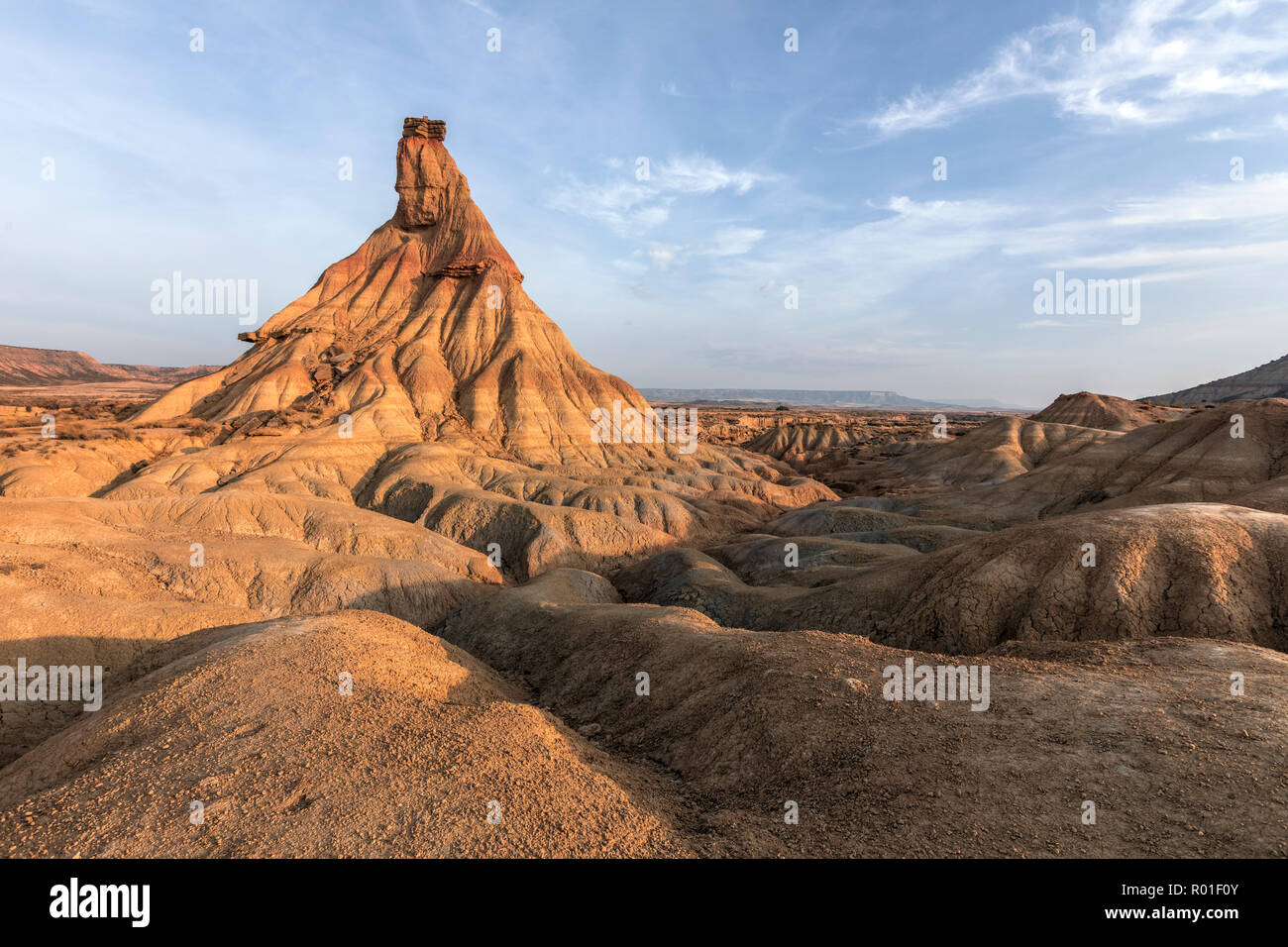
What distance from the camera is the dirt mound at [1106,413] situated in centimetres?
7505

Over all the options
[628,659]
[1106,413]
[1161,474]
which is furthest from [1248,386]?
[628,659]

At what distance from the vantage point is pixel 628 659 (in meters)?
18.0

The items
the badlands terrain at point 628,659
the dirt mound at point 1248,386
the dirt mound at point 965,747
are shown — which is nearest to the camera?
the dirt mound at point 965,747

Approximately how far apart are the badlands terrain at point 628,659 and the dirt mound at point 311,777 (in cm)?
6

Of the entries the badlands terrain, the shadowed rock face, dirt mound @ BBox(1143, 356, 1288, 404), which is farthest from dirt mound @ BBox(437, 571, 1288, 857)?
dirt mound @ BBox(1143, 356, 1288, 404)

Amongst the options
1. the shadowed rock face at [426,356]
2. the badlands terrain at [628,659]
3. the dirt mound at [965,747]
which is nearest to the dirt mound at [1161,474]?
the badlands terrain at [628,659]

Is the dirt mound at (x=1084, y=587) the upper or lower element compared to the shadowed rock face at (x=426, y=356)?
lower

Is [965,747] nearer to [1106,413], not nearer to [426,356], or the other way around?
[426,356]

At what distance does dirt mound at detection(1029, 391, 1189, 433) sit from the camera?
75050 millimetres

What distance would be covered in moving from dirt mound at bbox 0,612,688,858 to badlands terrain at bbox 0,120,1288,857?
63mm

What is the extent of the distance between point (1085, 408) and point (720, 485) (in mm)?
59304

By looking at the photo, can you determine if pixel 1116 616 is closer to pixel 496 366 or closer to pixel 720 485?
pixel 720 485

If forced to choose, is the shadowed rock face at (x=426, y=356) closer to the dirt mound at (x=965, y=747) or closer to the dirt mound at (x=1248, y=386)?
the dirt mound at (x=965, y=747)

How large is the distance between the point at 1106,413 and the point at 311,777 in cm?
9895
